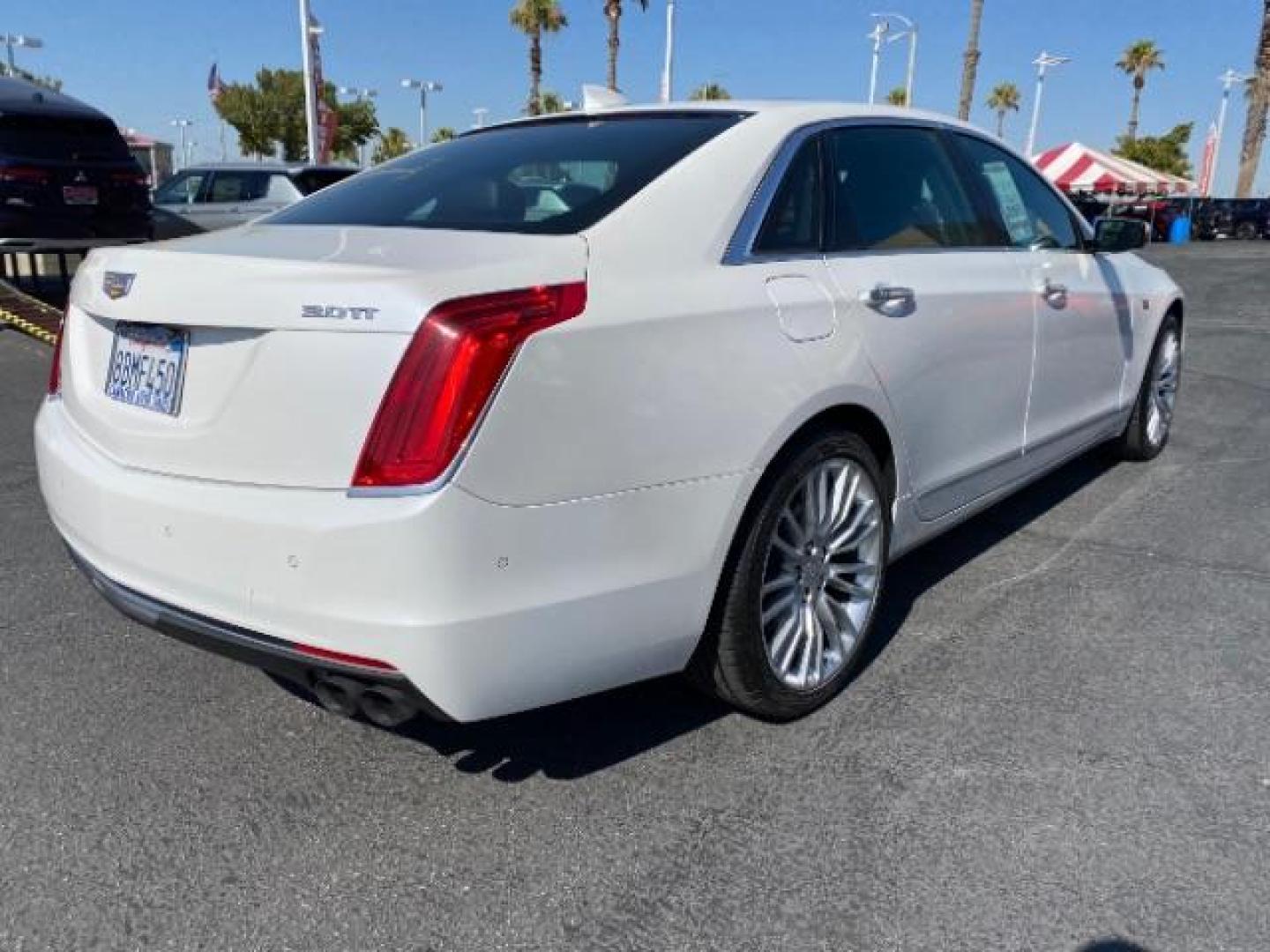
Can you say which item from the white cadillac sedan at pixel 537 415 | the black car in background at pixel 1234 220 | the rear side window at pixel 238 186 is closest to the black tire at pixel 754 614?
the white cadillac sedan at pixel 537 415

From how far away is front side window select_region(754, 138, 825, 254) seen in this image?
2697 mm

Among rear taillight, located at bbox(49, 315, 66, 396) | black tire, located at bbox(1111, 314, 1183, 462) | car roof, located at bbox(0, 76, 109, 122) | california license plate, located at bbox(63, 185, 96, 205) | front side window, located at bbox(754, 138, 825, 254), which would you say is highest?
car roof, located at bbox(0, 76, 109, 122)

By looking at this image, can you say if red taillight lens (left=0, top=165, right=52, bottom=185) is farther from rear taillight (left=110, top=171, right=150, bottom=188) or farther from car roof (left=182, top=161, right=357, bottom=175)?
car roof (left=182, top=161, right=357, bottom=175)

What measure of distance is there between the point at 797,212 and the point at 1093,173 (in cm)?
3374

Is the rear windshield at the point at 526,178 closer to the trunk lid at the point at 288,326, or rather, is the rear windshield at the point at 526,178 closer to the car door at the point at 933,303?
the trunk lid at the point at 288,326

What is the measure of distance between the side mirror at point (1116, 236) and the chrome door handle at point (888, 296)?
1834 millimetres

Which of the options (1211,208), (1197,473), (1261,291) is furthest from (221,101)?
(1197,473)

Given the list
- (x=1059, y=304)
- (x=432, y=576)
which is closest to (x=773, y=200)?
(x=432, y=576)

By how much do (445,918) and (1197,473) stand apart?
190 inches

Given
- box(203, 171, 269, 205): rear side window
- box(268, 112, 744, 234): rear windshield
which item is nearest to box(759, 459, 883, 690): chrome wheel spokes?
box(268, 112, 744, 234): rear windshield

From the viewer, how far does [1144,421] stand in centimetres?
548

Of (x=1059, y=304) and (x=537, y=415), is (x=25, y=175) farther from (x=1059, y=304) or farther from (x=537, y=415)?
(x=537, y=415)

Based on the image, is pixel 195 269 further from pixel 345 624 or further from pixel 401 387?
pixel 345 624

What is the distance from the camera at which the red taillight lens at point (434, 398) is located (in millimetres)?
1956
